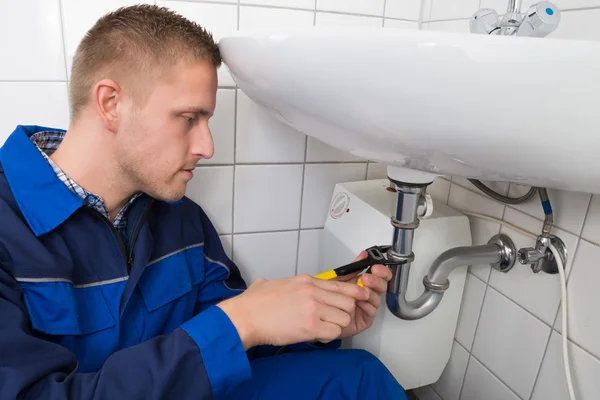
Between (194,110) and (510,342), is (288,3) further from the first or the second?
(510,342)

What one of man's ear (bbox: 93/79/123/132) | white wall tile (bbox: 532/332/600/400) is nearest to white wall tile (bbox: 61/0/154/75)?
man's ear (bbox: 93/79/123/132)

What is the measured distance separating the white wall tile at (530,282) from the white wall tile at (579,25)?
0.95 ft

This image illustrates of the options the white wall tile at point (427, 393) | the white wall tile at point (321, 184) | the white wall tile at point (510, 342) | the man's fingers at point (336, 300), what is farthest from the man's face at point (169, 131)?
the white wall tile at point (427, 393)

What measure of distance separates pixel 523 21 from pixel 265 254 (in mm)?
693

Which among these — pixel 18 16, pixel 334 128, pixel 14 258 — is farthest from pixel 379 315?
pixel 18 16

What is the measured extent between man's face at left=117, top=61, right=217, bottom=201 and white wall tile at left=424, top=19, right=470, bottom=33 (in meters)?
0.53

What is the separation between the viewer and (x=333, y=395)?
2.41 ft

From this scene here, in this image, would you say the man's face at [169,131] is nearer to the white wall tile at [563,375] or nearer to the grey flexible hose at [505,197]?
the grey flexible hose at [505,197]

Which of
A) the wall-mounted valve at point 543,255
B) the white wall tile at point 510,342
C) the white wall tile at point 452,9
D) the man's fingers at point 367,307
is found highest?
the white wall tile at point 452,9

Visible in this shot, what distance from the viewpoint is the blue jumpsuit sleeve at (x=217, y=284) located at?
837 millimetres

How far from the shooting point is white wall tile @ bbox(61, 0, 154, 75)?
2.57 feet

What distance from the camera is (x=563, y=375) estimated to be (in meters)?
0.70

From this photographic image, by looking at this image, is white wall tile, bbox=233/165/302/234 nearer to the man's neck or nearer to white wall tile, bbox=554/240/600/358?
the man's neck

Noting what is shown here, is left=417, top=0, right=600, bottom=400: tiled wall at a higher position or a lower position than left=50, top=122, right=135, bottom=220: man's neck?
lower
